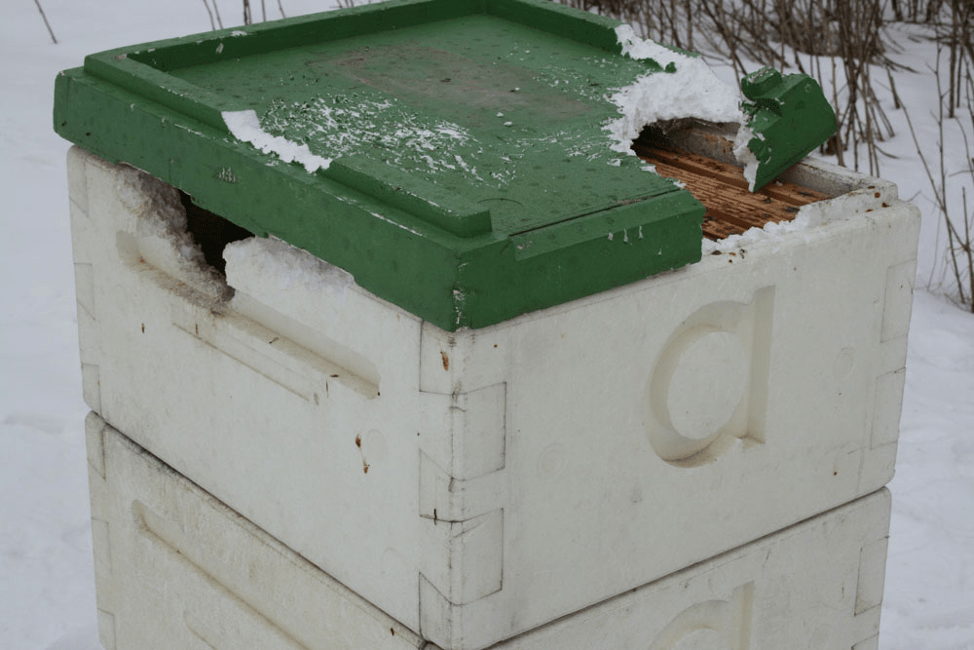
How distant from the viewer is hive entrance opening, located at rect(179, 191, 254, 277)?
90.9 inches

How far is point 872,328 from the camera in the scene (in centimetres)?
202

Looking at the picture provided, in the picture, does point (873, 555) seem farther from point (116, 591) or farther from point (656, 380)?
point (116, 591)

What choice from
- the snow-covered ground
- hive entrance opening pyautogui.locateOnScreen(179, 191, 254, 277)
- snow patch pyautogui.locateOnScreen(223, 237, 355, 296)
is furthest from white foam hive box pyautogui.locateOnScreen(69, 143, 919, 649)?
the snow-covered ground

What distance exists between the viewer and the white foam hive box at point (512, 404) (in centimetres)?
165

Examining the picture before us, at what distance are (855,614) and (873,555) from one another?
104 mm

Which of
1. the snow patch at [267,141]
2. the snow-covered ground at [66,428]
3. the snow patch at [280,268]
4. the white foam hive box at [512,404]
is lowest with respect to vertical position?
the snow-covered ground at [66,428]

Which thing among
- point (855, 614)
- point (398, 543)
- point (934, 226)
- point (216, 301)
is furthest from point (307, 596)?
point (934, 226)

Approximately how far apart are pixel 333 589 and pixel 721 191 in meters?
0.83

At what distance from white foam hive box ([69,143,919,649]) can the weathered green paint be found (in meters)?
0.07

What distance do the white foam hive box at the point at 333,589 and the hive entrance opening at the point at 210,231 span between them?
1.14ft

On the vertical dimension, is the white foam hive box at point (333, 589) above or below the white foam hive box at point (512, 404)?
below

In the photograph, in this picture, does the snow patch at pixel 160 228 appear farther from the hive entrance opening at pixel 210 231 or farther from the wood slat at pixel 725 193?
the wood slat at pixel 725 193

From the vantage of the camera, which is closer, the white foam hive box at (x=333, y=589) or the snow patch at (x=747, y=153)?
the white foam hive box at (x=333, y=589)

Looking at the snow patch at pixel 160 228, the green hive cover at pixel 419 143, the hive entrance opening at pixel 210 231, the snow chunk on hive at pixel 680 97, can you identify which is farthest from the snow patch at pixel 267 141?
the snow chunk on hive at pixel 680 97
